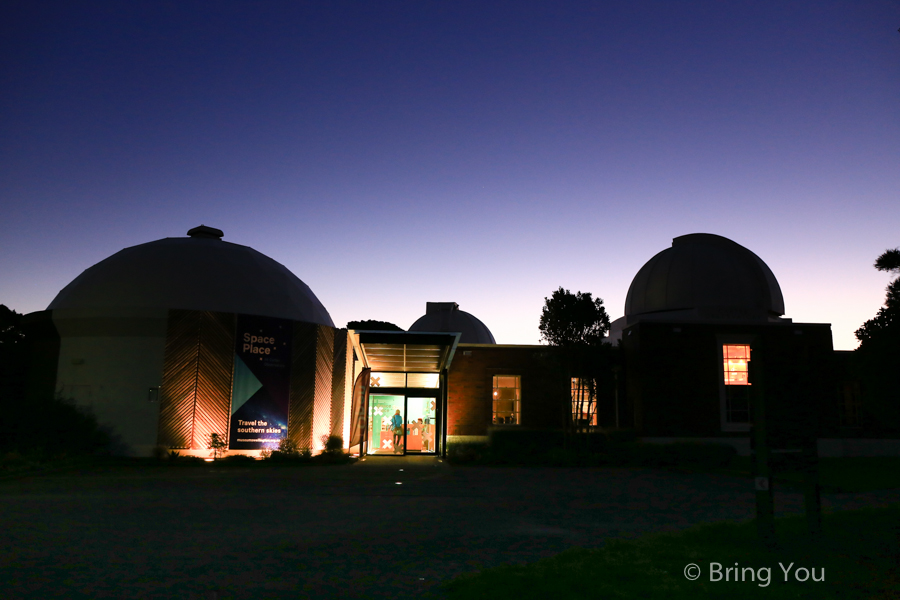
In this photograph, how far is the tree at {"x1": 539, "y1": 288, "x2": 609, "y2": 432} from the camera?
22547 millimetres

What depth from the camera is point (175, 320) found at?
19609 mm

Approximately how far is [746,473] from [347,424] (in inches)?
555

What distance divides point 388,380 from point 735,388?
43.8ft

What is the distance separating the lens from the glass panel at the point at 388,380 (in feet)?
78.5

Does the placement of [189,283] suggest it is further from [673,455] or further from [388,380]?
[673,455]

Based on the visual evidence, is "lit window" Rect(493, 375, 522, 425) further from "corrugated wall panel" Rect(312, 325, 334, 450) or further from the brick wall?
"corrugated wall panel" Rect(312, 325, 334, 450)

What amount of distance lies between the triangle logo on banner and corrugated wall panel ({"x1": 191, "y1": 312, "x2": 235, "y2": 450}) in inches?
5.1

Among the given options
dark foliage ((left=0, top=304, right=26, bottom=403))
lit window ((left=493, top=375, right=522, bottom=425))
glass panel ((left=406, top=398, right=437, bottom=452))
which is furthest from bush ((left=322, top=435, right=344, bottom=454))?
dark foliage ((left=0, top=304, right=26, bottom=403))

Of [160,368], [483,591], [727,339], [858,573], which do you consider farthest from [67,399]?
[727,339]

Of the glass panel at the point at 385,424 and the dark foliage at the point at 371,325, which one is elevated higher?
the dark foliage at the point at 371,325

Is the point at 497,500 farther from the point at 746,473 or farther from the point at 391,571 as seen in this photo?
the point at 746,473

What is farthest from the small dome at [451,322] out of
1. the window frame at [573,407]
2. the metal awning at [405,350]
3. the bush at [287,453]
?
the bush at [287,453]

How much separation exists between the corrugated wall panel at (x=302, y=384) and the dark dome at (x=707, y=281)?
1535cm

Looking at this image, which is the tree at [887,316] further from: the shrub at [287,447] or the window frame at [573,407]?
the window frame at [573,407]
